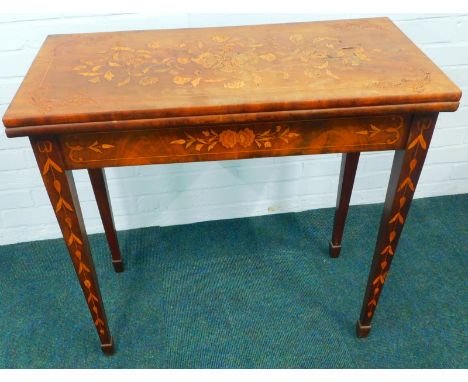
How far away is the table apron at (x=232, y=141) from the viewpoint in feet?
2.75

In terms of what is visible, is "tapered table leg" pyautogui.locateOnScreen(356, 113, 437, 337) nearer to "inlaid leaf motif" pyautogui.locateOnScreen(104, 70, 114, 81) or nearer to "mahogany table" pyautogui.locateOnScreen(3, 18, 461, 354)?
"mahogany table" pyautogui.locateOnScreen(3, 18, 461, 354)

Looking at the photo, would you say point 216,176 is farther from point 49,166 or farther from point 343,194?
point 49,166

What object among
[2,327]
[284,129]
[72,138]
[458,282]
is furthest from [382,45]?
[2,327]

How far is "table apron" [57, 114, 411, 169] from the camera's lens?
2.75ft

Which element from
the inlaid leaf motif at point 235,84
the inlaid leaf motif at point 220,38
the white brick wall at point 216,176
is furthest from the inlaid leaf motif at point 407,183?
the white brick wall at point 216,176

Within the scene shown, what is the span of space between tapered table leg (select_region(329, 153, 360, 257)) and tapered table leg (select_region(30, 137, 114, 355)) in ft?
2.44

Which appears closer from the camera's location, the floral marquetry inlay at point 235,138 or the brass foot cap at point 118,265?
the floral marquetry inlay at point 235,138

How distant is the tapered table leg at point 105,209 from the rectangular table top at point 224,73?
356 mm

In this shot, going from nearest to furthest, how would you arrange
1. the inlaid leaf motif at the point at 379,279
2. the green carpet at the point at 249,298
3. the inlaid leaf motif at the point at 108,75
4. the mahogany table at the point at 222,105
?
1. the mahogany table at the point at 222,105
2. the inlaid leaf motif at the point at 108,75
3. the inlaid leaf motif at the point at 379,279
4. the green carpet at the point at 249,298

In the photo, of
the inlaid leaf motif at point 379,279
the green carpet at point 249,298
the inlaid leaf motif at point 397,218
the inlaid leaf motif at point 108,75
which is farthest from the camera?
the green carpet at point 249,298

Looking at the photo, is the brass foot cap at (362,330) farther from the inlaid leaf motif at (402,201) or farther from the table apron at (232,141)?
the table apron at (232,141)

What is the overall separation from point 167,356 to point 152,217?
55 centimetres

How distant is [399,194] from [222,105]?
0.44 m

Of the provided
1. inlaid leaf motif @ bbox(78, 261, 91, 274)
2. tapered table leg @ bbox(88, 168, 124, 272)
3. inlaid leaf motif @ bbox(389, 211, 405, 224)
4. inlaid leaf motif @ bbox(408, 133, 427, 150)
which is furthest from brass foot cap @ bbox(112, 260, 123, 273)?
inlaid leaf motif @ bbox(408, 133, 427, 150)
